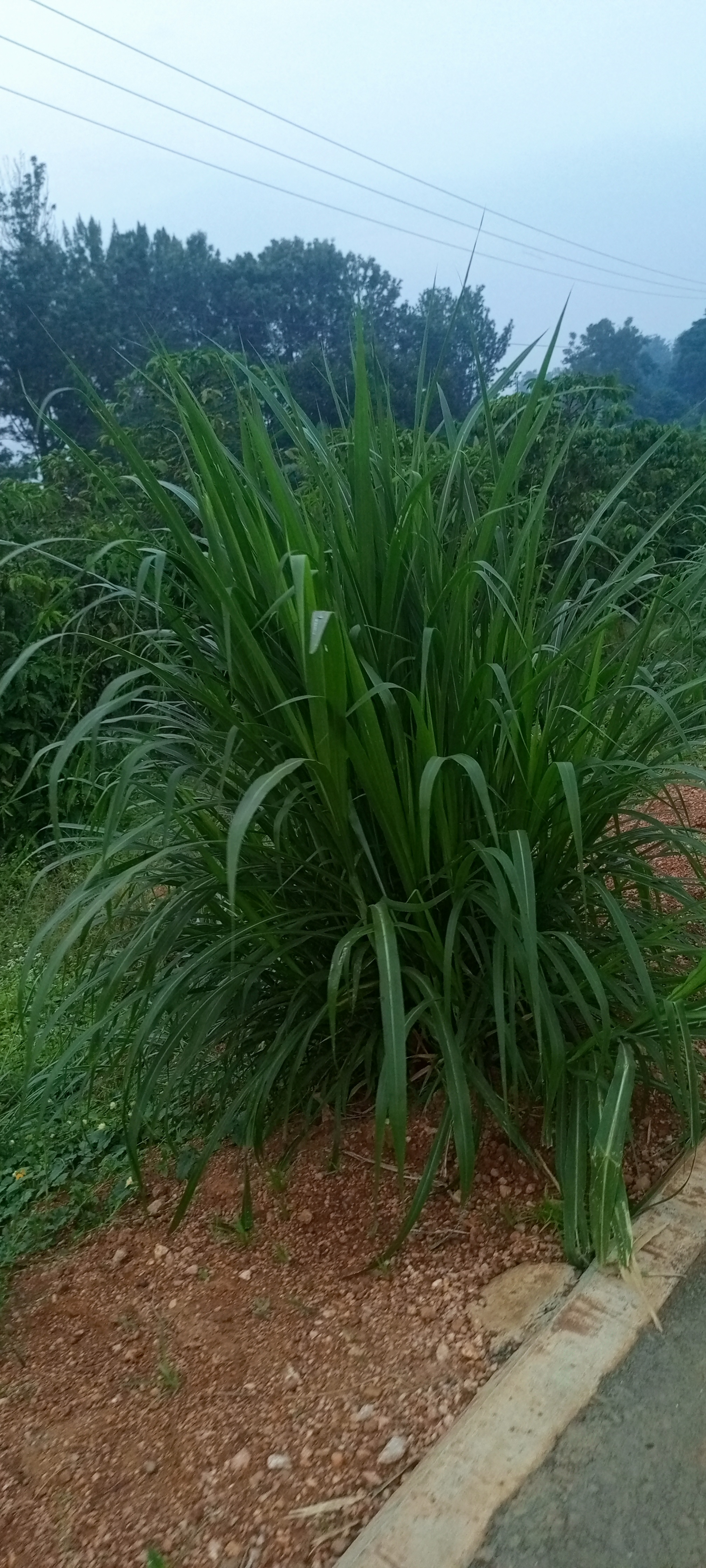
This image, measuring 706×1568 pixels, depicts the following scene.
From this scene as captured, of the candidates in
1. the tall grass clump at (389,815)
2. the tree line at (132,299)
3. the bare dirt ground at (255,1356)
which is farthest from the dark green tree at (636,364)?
the bare dirt ground at (255,1356)

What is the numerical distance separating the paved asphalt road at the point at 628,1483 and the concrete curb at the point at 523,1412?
1 centimetres

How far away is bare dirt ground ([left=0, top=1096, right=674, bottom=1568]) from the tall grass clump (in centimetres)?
10

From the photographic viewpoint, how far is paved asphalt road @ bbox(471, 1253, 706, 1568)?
0.79 metres

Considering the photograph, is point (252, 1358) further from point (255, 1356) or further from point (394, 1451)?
point (394, 1451)

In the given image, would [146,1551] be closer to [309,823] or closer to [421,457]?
[309,823]

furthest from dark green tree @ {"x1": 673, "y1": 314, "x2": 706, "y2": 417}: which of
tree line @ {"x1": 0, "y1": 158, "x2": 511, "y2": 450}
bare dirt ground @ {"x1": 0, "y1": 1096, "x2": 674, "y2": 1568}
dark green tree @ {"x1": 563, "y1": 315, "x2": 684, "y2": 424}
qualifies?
bare dirt ground @ {"x1": 0, "y1": 1096, "x2": 674, "y2": 1568}

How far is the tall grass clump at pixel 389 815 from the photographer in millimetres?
1087

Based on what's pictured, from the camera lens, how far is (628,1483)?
0.84 metres

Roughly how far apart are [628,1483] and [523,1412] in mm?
102

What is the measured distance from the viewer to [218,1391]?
1024 mm

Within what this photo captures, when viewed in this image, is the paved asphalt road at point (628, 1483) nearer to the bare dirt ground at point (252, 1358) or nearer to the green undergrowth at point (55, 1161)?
the bare dirt ground at point (252, 1358)

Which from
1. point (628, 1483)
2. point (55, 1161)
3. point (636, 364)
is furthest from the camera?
point (636, 364)

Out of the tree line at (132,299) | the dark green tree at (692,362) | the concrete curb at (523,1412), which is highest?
the dark green tree at (692,362)

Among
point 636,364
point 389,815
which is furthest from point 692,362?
point 389,815
